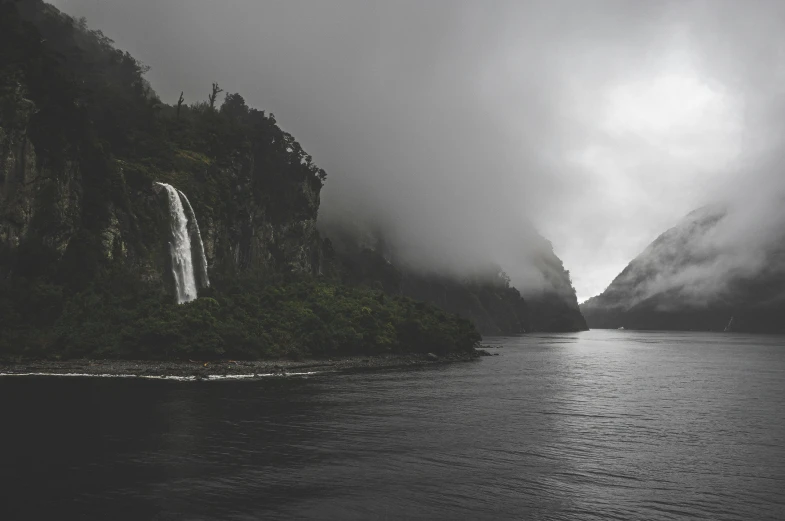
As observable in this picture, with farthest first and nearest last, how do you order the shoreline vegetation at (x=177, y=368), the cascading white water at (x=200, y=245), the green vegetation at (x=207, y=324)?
the cascading white water at (x=200, y=245) → the green vegetation at (x=207, y=324) → the shoreline vegetation at (x=177, y=368)

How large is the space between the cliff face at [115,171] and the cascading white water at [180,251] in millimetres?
2181

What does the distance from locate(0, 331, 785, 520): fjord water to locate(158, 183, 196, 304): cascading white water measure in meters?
46.3

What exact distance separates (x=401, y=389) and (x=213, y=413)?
2693cm

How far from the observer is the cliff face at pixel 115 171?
267ft

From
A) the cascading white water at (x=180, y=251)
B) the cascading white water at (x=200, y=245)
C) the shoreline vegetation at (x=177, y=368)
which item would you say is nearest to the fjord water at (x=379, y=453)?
the shoreline vegetation at (x=177, y=368)

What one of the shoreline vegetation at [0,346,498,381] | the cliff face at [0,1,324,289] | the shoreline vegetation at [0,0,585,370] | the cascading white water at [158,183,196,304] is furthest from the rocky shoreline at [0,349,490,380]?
the cascading white water at [158,183,196,304]

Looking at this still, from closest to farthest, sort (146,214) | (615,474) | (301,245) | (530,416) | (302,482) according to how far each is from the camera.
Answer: (302,482), (615,474), (530,416), (146,214), (301,245)

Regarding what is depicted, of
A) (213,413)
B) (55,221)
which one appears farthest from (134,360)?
(213,413)

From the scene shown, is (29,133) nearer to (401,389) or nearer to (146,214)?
(146,214)

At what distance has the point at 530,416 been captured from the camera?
48.6m

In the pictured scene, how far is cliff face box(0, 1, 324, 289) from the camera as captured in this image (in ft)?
267

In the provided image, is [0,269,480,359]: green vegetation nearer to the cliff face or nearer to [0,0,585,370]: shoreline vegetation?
[0,0,585,370]: shoreline vegetation

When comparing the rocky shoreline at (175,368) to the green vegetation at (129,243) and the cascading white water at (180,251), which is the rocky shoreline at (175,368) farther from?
the cascading white water at (180,251)

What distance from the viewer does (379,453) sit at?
33.7 meters
